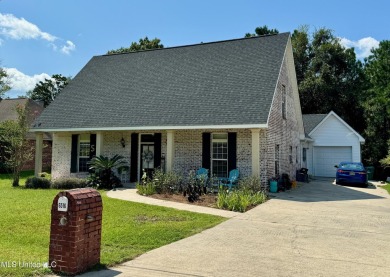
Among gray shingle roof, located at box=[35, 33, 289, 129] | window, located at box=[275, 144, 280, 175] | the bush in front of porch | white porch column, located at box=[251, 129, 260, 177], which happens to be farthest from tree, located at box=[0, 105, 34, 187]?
window, located at box=[275, 144, 280, 175]

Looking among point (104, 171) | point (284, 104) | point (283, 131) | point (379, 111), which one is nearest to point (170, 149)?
point (104, 171)

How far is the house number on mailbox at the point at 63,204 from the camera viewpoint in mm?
4922

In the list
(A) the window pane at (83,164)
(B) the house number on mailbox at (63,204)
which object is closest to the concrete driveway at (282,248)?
(B) the house number on mailbox at (63,204)

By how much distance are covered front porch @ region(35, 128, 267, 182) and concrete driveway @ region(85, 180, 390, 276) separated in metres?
A: 4.33

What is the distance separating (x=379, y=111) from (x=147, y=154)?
78.5ft

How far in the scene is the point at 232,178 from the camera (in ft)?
46.9

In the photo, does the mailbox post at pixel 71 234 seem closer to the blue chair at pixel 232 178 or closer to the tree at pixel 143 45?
the blue chair at pixel 232 178

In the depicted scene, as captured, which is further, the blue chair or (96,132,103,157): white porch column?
(96,132,103,157): white porch column

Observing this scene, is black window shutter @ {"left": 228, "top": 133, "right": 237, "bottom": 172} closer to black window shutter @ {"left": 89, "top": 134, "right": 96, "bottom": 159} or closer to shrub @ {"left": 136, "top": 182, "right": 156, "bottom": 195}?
shrub @ {"left": 136, "top": 182, "right": 156, "bottom": 195}

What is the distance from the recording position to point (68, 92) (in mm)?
20875

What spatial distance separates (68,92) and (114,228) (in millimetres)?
15174

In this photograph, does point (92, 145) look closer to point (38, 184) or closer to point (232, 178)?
point (38, 184)

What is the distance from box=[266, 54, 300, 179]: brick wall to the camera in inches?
603

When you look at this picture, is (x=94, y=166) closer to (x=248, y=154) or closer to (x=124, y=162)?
(x=124, y=162)
